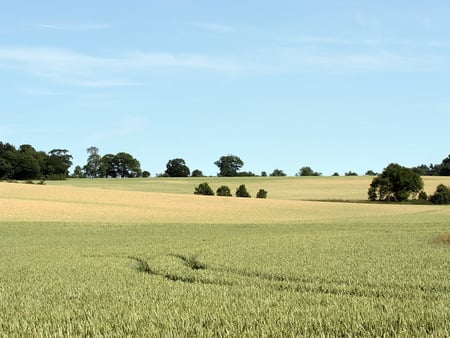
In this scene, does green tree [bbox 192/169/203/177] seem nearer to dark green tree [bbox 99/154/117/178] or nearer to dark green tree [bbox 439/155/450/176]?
dark green tree [bbox 99/154/117/178]

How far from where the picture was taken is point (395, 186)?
84.2 m

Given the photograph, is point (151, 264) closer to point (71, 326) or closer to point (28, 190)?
point (71, 326)

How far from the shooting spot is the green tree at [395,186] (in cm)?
8369

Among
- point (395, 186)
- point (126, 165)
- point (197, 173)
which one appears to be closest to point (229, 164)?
point (197, 173)

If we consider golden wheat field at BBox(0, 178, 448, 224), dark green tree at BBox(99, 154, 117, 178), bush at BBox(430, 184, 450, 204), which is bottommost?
golden wheat field at BBox(0, 178, 448, 224)

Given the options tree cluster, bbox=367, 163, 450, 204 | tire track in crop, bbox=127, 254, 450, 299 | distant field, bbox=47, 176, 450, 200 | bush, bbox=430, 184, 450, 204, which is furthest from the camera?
distant field, bbox=47, 176, 450, 200

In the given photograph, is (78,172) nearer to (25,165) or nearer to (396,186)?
(25,165)

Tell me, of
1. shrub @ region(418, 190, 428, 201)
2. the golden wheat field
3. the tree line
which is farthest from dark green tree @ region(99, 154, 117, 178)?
shrub @ region(418, 190, 428, 201)

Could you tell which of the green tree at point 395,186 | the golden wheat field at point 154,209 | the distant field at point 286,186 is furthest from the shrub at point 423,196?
the golden wheat field at point 154,209

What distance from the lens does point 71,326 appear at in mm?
7168

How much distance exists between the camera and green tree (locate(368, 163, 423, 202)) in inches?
3295

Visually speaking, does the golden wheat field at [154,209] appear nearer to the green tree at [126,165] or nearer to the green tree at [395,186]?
the green tree at [395,186]

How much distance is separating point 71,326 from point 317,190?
89761 mm

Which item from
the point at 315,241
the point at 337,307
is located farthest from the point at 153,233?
the point at 337,307
